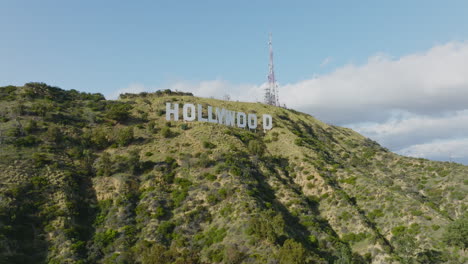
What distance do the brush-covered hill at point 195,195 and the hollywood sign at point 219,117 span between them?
2424mm

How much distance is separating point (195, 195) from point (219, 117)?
3341cm

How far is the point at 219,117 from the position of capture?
268ft

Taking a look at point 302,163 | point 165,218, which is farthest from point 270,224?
point 302,163

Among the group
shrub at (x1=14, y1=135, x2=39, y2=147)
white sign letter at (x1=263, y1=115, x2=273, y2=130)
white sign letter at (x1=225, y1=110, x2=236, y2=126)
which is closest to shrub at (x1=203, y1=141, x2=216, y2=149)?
white sign letter at (x1=225, y1=110, x2=236, y2=126)

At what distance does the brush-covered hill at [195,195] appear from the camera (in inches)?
1604

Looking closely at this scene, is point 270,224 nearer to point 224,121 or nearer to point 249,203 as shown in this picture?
point 249,203

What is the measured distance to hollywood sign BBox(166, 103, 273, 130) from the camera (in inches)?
3041

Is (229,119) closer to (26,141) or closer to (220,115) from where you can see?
(220,115)

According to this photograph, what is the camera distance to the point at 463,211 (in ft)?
186

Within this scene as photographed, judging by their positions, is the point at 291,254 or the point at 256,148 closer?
the point at 291,254

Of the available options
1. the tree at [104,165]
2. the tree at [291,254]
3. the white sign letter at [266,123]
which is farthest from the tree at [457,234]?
the tree at [104,165]

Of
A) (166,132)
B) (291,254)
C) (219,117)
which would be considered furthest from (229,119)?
(291,254)

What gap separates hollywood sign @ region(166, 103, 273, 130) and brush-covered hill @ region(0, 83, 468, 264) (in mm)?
2424

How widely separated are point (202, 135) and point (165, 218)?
27547mm
